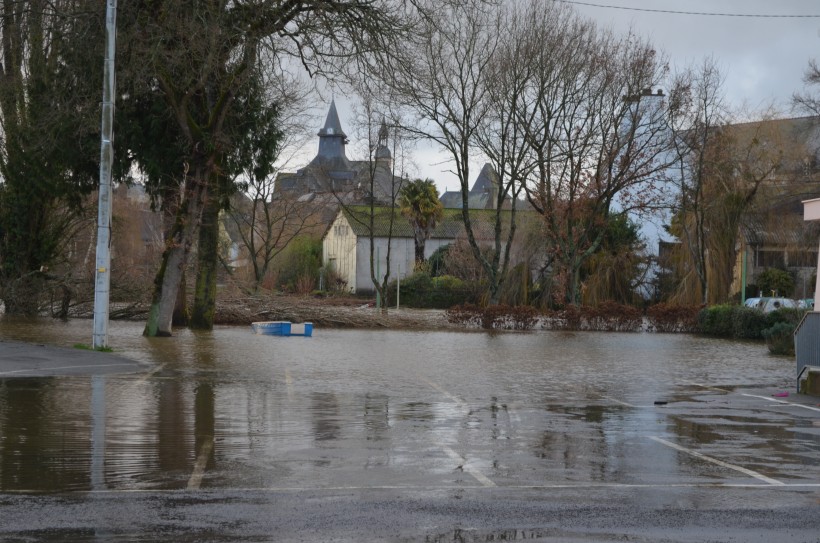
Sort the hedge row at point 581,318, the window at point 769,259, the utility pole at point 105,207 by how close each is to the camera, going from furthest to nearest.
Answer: the window at point 769,259, the hedge row at point 581,318, the utility pole at point 105,207

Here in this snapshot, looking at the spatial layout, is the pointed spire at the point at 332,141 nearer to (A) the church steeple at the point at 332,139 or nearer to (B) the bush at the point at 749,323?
(A) the church steeple at the point at 332,139

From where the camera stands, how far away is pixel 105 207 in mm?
23328

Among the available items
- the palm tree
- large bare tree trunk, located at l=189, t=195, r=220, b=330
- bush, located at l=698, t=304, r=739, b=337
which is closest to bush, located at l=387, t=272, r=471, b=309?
the palm tree

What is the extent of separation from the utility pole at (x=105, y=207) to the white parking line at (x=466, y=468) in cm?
1354

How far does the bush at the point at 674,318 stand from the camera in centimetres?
4600

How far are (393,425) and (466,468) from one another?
3327 mm

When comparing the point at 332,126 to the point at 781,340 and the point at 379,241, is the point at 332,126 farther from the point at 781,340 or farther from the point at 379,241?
the point at 781,340

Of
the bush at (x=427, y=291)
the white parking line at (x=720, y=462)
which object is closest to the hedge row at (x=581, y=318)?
the bush at (x=427, y=291)

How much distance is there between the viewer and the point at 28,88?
3622 cm

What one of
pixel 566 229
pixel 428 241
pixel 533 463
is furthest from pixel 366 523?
pixel 428 241

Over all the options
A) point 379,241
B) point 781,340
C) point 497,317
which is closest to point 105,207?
point 781,340

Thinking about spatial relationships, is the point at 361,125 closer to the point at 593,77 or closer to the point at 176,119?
the point at 593,77

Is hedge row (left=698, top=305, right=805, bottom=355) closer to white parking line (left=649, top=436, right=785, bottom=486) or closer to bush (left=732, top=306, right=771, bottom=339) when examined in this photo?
bush (left=732, top=306, right=771, bottom=339)

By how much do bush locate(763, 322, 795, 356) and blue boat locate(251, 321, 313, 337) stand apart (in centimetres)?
1540
